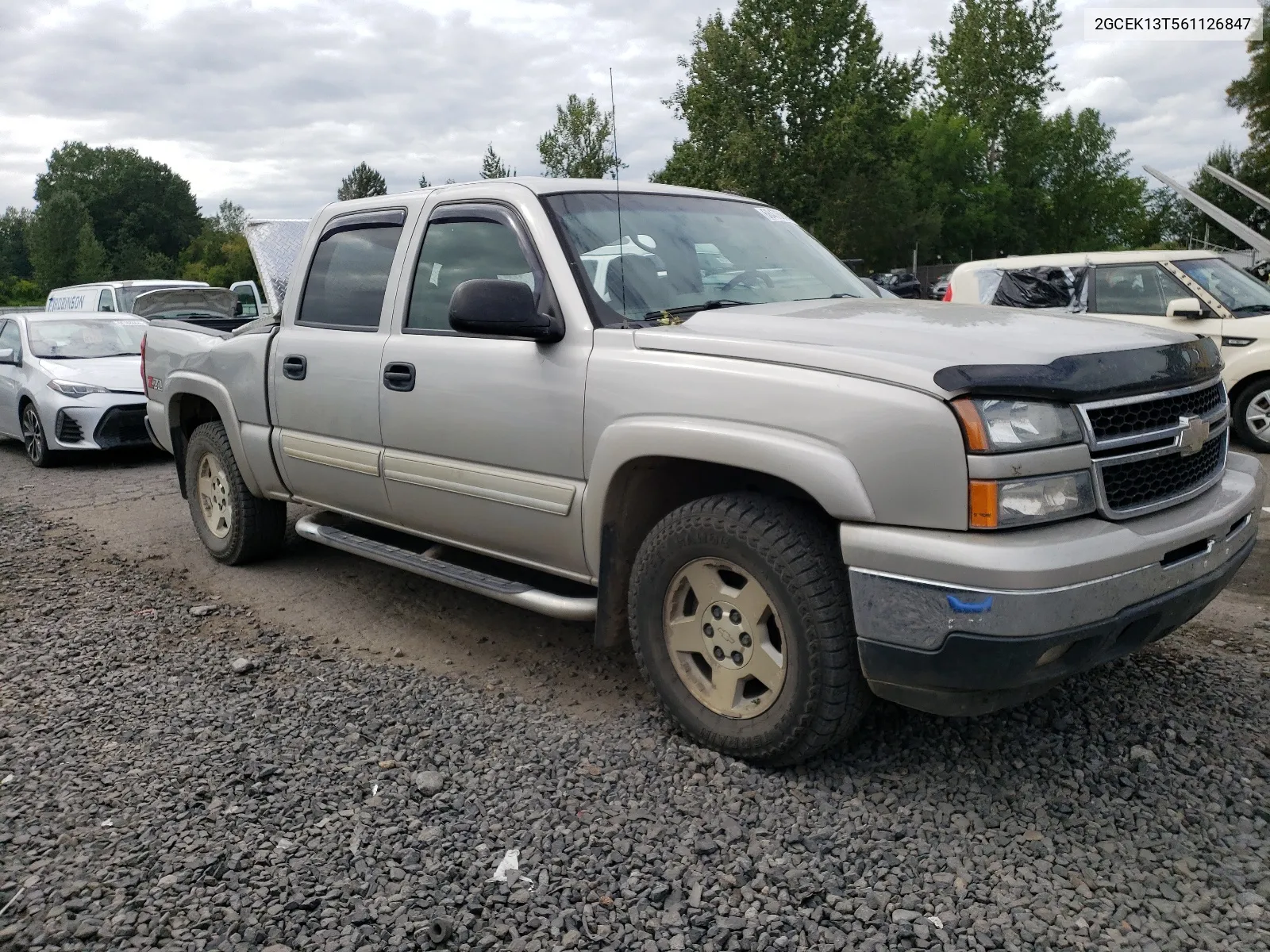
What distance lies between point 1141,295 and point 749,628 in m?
7.62

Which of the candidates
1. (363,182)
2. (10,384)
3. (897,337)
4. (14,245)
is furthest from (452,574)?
(14,245)

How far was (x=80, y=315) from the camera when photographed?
11.0 m

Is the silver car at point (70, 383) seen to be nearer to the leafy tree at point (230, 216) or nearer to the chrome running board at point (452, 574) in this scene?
the chrome running board at point (452, 574)

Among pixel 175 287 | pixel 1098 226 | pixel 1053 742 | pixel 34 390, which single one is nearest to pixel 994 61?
pixel 1098 226

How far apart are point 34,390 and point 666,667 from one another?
349 inches

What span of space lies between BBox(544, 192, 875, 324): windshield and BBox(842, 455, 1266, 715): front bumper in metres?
1.28

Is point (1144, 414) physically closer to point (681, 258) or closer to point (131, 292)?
point (681, 258)

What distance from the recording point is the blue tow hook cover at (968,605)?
2561mm

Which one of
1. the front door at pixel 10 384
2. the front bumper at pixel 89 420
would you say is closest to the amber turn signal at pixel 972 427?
the front bumper at pixel 89 420

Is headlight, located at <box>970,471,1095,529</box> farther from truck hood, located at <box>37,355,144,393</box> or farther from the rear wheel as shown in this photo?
the rear wheel

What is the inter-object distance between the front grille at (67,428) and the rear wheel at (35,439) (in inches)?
8.8

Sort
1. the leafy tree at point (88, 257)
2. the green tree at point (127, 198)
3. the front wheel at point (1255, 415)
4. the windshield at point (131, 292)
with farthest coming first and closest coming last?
the green tree at point (127, 198) < the leafy tree at point (88, 257) < the windshield at point (131, 292) < the front wheel at point (1255, 415)

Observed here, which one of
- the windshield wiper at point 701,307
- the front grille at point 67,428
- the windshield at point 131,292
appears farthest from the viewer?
the windshield at point 131,292

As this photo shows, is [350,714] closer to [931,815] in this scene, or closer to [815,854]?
[815,854]
